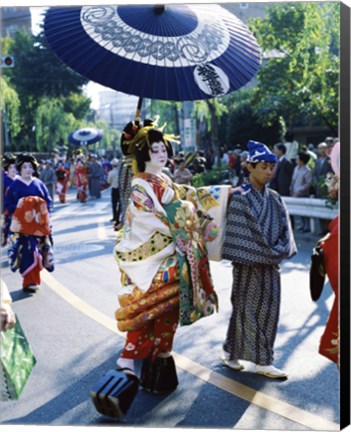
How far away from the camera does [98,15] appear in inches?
189

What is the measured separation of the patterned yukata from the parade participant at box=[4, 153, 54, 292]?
339 cm

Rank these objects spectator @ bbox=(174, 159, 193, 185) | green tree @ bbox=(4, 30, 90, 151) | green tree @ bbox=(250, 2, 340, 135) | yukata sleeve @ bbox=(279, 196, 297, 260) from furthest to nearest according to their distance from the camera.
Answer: green tree @ bbox=(4, 30, 90, 151), green tree @ bbox=(250, 2, 340, 135), spectator @ bbox=(174, 159, 193, 185), yukata sleeve @ bbox=(279, 196, 297, 260)

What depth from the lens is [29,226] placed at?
7750 millimetres

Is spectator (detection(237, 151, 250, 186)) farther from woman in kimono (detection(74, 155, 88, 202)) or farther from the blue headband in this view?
woman in kimono (detection(74, 155, 88, 202))

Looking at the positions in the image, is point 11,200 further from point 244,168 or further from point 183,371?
point 183,371

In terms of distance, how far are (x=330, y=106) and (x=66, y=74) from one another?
1747 cm

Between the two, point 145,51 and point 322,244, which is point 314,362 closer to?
point 322,244

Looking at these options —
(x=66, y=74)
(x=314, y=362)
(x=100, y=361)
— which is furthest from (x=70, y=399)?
(x=66, y=74)

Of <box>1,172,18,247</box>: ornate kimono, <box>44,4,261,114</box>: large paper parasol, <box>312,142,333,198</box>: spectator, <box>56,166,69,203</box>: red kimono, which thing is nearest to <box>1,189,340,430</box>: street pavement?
<box>1,172,18,247</box>: ornate kimono

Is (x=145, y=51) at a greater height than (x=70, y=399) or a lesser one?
greater

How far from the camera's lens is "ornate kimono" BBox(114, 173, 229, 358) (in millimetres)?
4523

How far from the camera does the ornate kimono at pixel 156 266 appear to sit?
4523 mm

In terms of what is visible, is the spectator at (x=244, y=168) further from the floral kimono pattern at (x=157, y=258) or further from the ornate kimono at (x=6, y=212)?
the ornate kimono at (x=6, y=212)

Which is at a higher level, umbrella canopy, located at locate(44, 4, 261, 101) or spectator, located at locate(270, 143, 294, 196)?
umbrella canopy, located at locate(44, 4, 261, 101)
